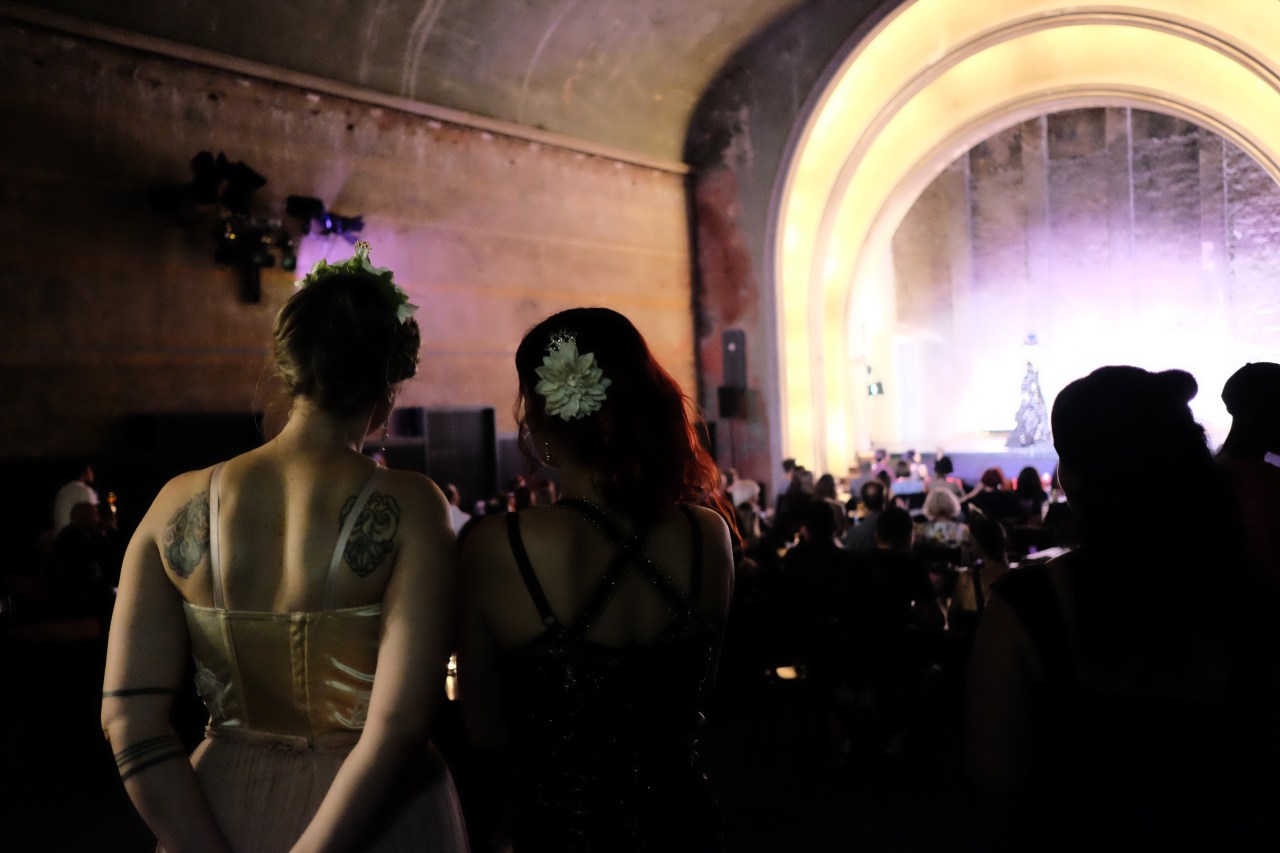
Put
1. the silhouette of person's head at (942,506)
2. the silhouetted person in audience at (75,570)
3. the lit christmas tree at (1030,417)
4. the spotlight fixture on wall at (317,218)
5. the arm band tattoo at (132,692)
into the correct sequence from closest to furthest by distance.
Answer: the arm band tattoo at (132,692), the silhouetted person in audience at (75,570), the silhouette of person's head at (942,506), the spotlight fixture on wall at (317,218), the lit christmas tree at (1030,417)

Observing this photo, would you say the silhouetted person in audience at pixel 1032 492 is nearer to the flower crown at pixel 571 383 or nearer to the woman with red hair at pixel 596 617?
the woman with red hair at pixel 596 617

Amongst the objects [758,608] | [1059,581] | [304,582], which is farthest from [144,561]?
[758,608]

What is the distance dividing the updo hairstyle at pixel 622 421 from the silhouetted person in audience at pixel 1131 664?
0.52 metres

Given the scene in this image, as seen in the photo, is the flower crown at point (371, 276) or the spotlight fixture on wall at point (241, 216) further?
the spotlight fixture on wall at point (241, 216)

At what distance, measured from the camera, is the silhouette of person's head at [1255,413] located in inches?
98.1

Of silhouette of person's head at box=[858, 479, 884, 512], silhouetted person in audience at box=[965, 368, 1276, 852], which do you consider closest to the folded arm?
silhouetted person in audience at box=[965, 368, 1276, 852]

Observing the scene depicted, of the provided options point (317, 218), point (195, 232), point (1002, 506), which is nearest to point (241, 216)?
point (195, 232)

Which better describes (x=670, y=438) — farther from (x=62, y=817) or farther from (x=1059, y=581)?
(x=62, y=817)

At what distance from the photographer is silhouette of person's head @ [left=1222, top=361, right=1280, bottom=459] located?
2.49 metres

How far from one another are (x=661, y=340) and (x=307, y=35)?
17.4 feet

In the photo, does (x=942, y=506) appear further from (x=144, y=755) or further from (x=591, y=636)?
(x=144, y=755)

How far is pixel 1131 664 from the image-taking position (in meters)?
1.26

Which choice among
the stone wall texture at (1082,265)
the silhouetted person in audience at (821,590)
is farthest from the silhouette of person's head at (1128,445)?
the stone wall texture at (1082,265)

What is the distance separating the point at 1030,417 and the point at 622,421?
13378mm
